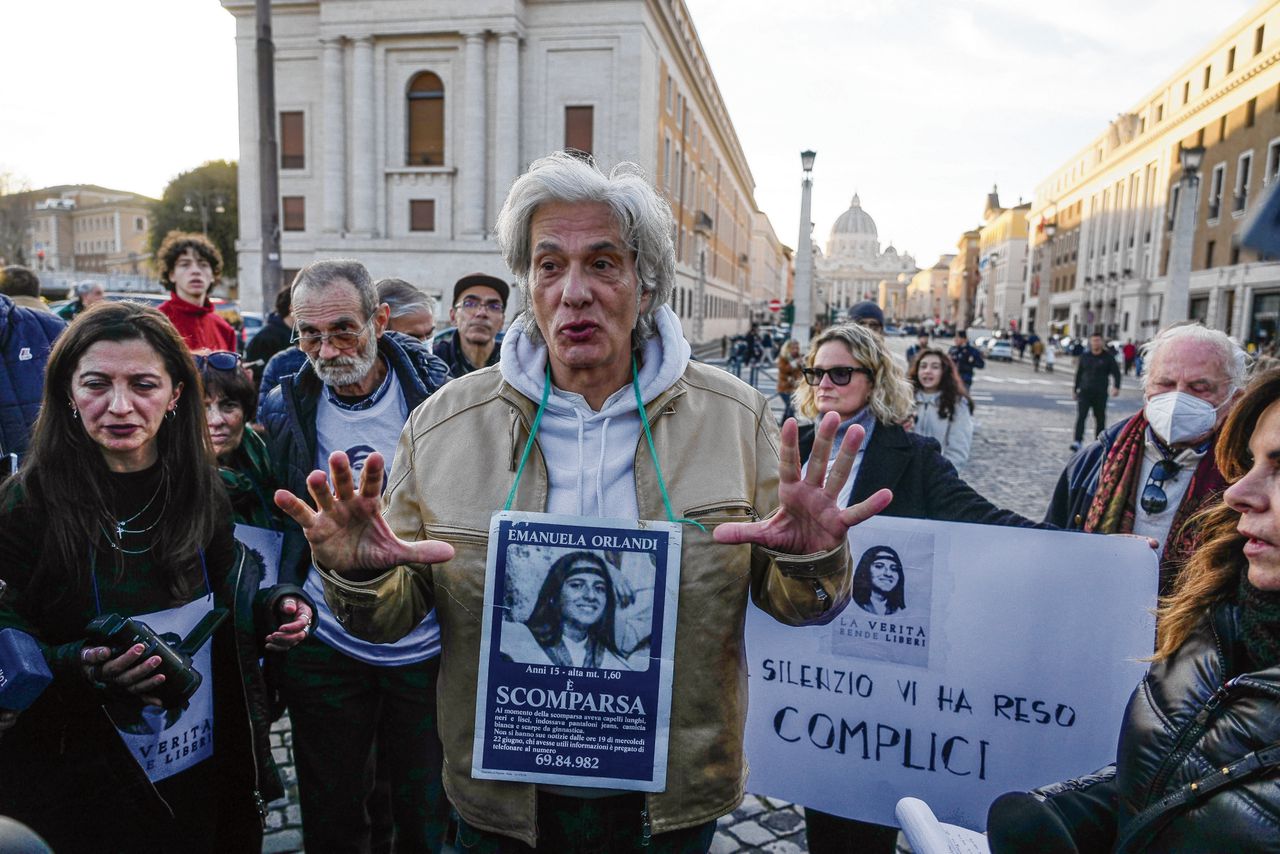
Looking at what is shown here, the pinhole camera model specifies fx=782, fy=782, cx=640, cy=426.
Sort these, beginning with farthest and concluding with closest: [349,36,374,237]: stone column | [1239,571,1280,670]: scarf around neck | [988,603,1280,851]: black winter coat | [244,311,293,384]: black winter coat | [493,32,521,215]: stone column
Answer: [349,36,374,237]: stone column → [493,32,521,215]: stone column → [244,311,293,384]: black winter coat → [1239,571,1280,670]: scarf around neck → [988,603,1280,851]: black winter coat

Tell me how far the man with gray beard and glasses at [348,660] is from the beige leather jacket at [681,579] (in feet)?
2.39

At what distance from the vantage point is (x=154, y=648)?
6.61 ft

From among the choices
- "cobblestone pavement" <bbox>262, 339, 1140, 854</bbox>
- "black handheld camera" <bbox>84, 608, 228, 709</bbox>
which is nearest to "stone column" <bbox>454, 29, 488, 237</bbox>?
"cobblestone pavement" <bbox>262, 339, 1140, 854</bbox>

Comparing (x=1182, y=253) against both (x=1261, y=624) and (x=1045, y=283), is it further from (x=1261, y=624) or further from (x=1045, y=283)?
(x=1045, y=283)

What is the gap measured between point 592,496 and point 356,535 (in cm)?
50

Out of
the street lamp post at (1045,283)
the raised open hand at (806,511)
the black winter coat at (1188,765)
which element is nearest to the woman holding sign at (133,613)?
the raised open hand at (806,511)

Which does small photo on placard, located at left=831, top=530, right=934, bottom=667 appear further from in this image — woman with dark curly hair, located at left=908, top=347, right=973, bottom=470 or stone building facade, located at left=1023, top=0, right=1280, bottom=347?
stone building facade, located at left=1023, top=0, right=1280, bottom=347

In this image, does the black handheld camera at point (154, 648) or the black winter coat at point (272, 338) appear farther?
the black winter coat at point (272, 338)

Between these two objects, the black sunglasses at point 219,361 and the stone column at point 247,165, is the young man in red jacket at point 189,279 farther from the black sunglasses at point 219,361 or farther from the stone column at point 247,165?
the stone column at point 247,165

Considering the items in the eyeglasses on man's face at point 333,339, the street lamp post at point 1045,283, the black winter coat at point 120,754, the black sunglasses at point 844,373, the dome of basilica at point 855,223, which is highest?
the dome of basilica at point 855,223

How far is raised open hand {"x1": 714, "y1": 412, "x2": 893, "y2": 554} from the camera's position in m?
1.49

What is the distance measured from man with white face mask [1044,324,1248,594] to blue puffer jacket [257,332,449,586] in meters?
2.77

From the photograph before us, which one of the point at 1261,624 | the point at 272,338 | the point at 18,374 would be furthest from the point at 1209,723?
the point at 272,338

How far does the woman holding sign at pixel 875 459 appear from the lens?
9.26 feet
